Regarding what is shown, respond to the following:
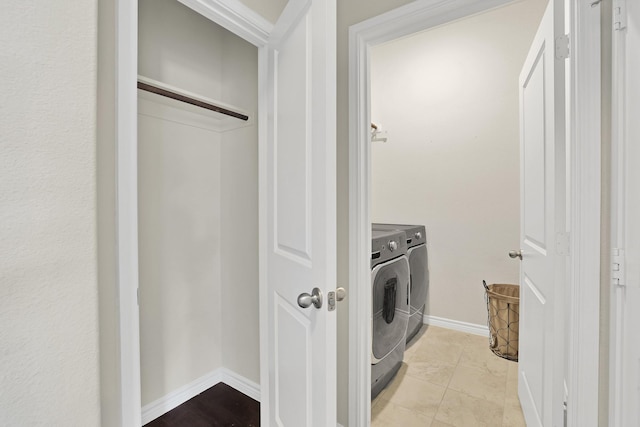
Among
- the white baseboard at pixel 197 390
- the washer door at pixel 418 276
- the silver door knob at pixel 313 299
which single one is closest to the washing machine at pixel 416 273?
the washer door at pixel 418 276

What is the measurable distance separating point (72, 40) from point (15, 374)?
0.57 metres

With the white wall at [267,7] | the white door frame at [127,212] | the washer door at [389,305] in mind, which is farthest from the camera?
Result: the washer door at [389,305]

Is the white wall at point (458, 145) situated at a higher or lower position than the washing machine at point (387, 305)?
higher

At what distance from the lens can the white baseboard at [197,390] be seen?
64.9 inches

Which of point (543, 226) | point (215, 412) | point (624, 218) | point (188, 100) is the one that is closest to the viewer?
point (624, 218)

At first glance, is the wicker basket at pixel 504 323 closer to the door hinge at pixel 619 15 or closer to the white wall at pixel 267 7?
the door hinge at pixel 619 15

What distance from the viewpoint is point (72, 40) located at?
20.6 inches

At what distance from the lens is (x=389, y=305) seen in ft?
6.42

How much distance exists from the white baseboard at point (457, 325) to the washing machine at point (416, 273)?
113mm

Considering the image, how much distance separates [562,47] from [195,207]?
1.99 metres

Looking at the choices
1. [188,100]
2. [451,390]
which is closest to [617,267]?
[451,390]

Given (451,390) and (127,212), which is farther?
(451,390)

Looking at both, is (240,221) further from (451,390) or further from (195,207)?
(451,390)

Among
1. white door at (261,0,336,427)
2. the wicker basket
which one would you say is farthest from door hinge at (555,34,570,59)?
the wicker basket
